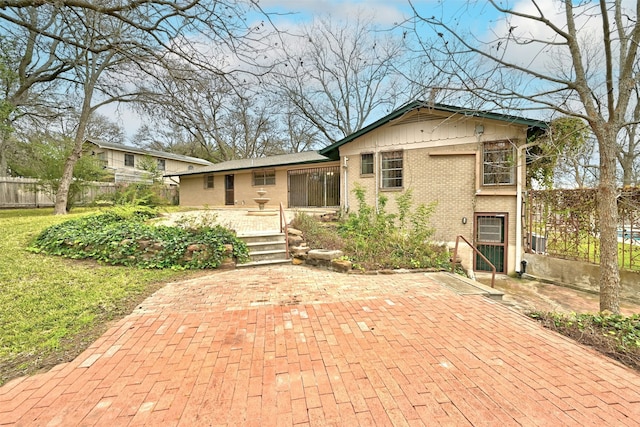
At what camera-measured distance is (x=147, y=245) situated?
659 centimetres

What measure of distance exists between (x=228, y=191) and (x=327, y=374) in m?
19.2

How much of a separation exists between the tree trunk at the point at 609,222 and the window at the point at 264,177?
15371 millimetres

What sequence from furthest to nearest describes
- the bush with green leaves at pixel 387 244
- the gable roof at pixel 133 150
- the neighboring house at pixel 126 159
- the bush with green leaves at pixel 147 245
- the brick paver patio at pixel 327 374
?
the neighboring house at pixel 126 159 < the gable roof at pixel 133 150 < the bush with green leaves at pixel 387 244 < the bush with green leaves at pixel 147 245 < the brick paver patio at pixel 327 374

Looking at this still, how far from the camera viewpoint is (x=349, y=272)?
244 inches

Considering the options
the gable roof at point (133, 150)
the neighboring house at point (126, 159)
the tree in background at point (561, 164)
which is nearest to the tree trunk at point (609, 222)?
the tree in background at point (561, 164)

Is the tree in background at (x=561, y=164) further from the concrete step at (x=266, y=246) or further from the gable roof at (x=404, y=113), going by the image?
the concrete step at (x=266, y=246)

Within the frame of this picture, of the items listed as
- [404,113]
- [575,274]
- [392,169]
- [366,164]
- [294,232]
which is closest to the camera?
[294,232]

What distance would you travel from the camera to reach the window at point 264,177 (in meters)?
17.9

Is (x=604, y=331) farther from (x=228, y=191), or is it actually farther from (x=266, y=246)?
(x=228, y=191)

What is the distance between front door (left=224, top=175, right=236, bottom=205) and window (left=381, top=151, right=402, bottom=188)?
1157 centimetres

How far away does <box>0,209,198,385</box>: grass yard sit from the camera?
9.81ft

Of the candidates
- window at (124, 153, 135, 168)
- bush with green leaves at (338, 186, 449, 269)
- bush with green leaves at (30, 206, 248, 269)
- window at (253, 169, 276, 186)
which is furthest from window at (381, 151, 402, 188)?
window at (124, 153, 135, 168)

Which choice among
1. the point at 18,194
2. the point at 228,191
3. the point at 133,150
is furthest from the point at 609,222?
the point at 133,150

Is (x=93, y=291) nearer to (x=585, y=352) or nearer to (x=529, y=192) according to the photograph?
(x=585, y=352)
